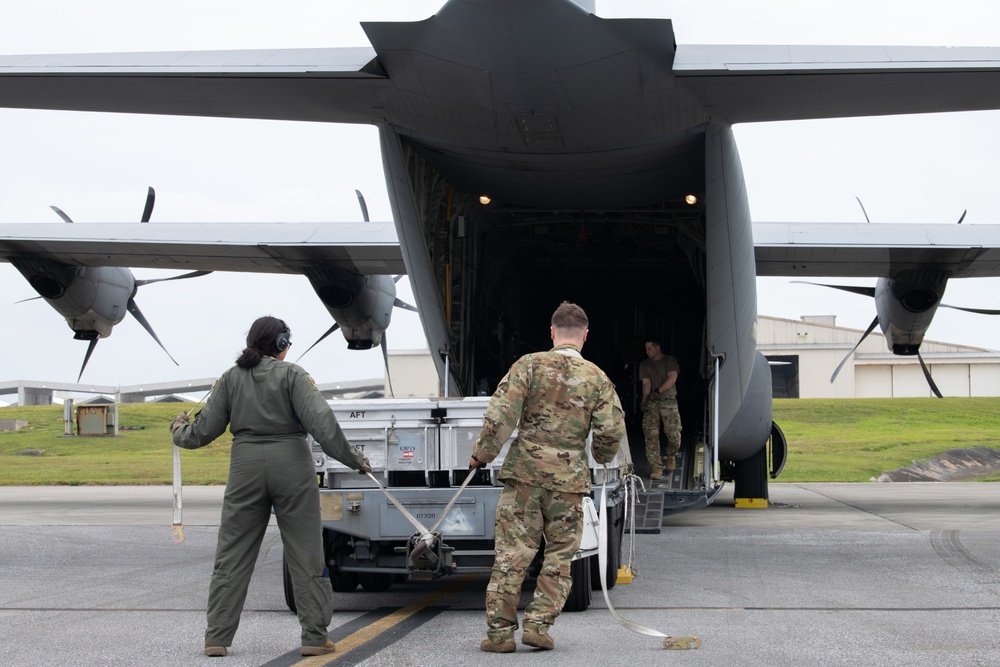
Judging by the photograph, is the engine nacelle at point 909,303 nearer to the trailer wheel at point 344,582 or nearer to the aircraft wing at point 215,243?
the aircraft wing at point 215,243

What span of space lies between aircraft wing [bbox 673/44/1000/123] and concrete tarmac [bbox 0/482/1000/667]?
10.7ft

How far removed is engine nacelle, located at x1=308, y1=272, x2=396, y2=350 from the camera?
15.5m

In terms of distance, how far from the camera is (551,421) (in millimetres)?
5367

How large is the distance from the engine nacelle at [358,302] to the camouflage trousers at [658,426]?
5.45 m

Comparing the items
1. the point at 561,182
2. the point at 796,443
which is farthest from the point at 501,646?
the point at 796,443

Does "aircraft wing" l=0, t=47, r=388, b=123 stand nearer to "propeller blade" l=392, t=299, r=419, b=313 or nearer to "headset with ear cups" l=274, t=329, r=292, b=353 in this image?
"headset with ear cups" l=274, t=329, r=292, b=353

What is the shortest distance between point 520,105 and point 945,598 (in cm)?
428

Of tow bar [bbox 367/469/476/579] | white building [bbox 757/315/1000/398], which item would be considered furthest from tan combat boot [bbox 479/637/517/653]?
white building [bbox 757/315/1000/398]

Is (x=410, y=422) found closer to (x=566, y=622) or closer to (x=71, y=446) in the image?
(x=566, y=622)

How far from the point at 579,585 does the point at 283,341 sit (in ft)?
7.44

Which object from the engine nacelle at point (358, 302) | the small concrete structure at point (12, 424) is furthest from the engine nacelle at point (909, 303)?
the small concrete structure at point (12, 424)

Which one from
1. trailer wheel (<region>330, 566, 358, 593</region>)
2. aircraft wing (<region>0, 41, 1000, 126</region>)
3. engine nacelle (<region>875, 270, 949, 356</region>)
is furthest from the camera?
engine nacelle (<region>875, 270, 949, 356</region>)

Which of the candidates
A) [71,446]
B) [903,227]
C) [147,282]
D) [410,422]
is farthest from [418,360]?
[410,422]

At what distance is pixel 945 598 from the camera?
669cm
